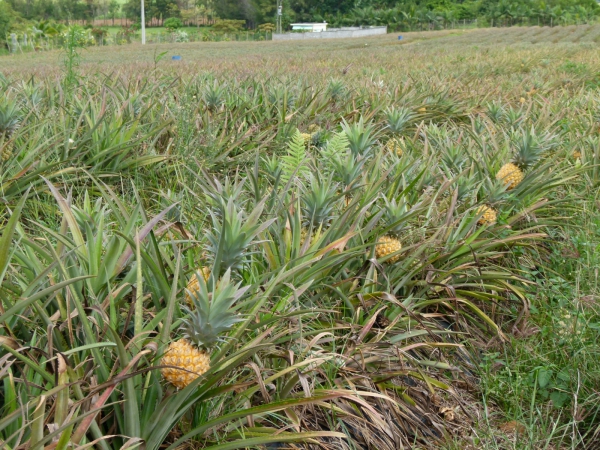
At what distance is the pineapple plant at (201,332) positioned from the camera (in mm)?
1251

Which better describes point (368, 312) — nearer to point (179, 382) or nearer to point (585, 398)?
point (585, 398)

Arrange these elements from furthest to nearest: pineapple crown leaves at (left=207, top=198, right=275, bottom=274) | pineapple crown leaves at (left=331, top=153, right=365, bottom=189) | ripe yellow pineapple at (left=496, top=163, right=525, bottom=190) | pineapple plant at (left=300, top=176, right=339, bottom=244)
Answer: ripe yellow pineapple at (left=496, top=163, right=525, bottom=190), pineapple crown leaves at (left=331, top=153, right=365, bottom=189), pineapple plant at (left=300, top=176, right=339, bottom=244), pineapple crown leaves at (left=207, top=198, right=275, bottom=274)

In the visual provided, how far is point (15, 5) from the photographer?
79.0 meters

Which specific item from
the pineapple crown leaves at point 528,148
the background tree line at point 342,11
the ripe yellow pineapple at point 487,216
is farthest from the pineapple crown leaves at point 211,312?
the background tree line at point 342,11

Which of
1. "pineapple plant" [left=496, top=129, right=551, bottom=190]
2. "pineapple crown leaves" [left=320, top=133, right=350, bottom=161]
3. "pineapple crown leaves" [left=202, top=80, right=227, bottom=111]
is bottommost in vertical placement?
"pineapple plant" [left=496, top=129, right=551, bottom=190]

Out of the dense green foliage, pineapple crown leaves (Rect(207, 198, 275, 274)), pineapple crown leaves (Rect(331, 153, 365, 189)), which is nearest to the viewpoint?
pineapple crown leaves (Rect(207, 198, 275, 274))

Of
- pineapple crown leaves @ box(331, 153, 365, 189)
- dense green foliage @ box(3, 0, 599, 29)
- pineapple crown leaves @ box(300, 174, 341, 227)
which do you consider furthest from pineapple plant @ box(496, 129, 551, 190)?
dense green foliage @ box(3, 0, 599, 29)

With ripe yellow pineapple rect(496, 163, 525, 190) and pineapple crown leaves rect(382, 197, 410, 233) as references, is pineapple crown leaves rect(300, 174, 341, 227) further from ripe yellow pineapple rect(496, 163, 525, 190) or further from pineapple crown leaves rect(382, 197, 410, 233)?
ripe yellow pineapple rect(496, 163, 525, 190)

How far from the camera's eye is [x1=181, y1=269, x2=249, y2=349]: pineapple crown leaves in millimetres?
1243

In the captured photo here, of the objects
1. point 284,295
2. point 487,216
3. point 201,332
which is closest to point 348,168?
point 487,216

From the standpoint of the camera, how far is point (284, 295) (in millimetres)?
1816

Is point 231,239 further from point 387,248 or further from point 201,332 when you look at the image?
point 387,248

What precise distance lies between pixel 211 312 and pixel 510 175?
2222mm

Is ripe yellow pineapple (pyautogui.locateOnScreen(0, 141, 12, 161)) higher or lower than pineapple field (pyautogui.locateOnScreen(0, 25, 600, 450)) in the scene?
higher
